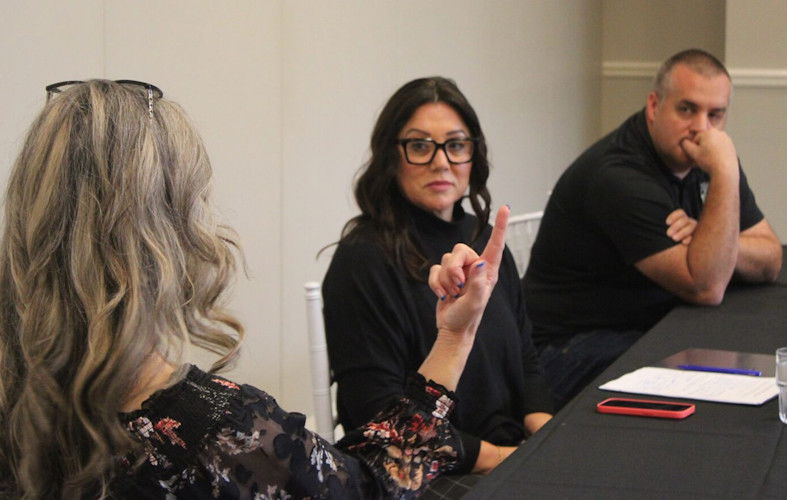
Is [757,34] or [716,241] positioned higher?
[757,34]

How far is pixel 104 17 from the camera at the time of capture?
8.40ft

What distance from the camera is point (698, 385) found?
202 centimetres

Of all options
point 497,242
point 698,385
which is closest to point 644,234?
point 698,385

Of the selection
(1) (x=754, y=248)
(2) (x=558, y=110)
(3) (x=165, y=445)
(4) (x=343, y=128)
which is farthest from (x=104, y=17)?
(2) (x=558, y=110)

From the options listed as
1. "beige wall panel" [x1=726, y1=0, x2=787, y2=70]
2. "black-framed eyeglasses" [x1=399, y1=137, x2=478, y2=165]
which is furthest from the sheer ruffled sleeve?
"beige wall panel" [x1=726, y1=0, x2=787, y2=70]

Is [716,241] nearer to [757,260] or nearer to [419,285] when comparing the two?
[757,260]

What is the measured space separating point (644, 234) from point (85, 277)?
2.09 meters

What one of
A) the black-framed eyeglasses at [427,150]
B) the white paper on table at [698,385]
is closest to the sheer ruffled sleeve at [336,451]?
the white paper on table at [698,385]

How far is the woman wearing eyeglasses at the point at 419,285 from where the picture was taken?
7.30 feet

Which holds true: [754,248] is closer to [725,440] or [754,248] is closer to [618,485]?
[725,440]

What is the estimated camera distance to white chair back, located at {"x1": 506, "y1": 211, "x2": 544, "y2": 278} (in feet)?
11.9

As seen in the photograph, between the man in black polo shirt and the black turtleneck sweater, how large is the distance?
602 mm

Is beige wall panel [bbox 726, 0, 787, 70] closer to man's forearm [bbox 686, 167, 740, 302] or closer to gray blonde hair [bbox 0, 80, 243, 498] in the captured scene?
man's forearm [bbox 686, 167, 740, 302]

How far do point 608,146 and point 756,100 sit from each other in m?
2.73
